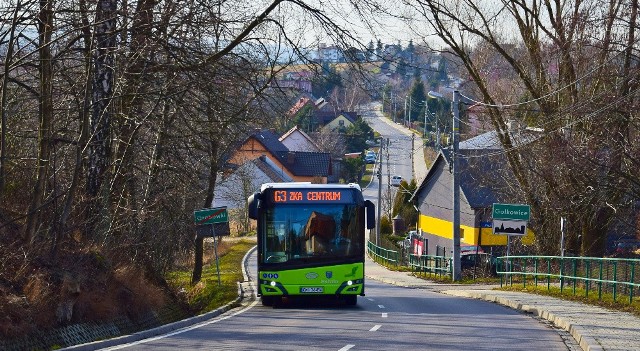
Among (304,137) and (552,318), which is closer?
(552,318)

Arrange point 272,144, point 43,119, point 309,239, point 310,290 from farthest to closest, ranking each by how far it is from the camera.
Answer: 1. point 272,144
2. point 309,239
3. point 310,290
4. point 43,119

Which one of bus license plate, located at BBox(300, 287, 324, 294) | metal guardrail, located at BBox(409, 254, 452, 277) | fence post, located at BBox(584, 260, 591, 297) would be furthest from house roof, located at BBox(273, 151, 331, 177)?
bus license plate, located at BBox(300, 287, 324, 294)

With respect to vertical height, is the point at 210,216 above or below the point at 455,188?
below

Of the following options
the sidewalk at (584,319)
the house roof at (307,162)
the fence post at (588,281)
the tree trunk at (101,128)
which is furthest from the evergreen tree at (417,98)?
the tree trunk at (101,128)

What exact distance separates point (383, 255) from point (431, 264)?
11125 millimetres

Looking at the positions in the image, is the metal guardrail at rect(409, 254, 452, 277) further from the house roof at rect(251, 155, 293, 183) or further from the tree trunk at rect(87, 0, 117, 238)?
the house roof at rect(251, 155, 293, 183)

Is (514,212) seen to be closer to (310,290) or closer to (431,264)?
(310,290)

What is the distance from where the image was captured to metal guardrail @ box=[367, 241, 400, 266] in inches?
2427

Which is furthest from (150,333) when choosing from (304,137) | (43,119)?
(304,137)

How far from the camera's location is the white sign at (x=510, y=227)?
34438 millimetres

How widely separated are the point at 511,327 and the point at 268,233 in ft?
22.1

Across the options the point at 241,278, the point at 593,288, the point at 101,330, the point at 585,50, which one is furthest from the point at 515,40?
the point at 101,330

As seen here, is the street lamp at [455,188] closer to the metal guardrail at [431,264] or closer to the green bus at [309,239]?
the metal guardrail at [431,264]

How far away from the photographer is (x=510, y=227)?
113ft
